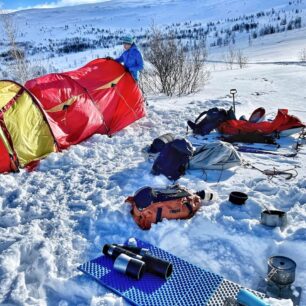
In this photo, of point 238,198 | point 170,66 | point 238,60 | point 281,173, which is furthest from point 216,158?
point 238,60

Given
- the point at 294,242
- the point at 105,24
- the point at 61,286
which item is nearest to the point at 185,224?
the point at 294,242

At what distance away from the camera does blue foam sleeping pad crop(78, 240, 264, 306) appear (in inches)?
122

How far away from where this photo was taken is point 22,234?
400cm

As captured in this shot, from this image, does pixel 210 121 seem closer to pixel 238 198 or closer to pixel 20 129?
pixel 238 198

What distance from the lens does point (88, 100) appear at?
684 centimetres

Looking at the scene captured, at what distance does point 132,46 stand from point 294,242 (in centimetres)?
549

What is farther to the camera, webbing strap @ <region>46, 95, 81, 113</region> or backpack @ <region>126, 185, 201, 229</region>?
webbing strap @ <region>46, 95, 81, 113</region>

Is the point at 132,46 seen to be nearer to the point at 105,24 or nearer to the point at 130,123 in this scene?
the point at 130,123

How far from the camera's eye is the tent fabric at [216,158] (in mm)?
5293

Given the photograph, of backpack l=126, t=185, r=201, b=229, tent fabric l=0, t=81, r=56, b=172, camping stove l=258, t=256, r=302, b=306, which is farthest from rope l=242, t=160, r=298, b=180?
tent fabric l=0, t=81, r=56, b=172

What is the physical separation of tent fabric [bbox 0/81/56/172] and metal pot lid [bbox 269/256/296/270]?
3862 millimetres

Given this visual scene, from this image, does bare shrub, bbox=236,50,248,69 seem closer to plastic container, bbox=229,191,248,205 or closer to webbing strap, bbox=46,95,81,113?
webbing strap, bbox=46,95,81,113

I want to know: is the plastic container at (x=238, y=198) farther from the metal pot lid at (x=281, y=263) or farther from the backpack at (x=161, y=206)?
the metal pot lid at (x=281, y=263)

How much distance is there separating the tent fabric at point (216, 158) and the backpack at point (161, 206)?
1.16 m
